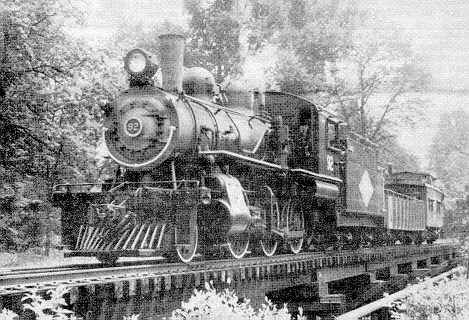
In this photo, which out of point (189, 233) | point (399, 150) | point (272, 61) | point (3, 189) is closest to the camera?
point (189, 233)

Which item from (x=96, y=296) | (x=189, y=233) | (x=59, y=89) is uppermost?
(x=59, y=89)

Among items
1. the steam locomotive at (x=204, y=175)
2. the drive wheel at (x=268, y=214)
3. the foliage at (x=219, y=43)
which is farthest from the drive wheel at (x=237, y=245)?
the foliage at (x=219, y=43)

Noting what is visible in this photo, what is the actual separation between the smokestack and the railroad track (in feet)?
9.74

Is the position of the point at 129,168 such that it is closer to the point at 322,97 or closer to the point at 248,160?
the point at 248,160

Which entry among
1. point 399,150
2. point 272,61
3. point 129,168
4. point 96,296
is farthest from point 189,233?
point 399,150

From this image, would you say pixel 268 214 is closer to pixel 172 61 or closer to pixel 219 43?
pixel 172 61

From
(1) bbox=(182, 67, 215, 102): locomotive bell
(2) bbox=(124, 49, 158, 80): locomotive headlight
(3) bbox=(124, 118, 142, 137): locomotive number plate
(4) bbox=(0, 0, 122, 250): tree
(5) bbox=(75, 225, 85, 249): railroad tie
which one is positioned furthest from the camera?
(4) bbox=(0, 0, 122, 250): tree

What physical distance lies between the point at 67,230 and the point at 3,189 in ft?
24.8

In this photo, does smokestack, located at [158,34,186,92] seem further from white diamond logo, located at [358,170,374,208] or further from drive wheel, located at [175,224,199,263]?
white diamond logo, located at [358,170,374,208]

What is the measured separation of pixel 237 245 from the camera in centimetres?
995

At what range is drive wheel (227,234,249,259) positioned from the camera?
9508 mm

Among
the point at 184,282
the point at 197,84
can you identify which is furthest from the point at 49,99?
the point at 184,282

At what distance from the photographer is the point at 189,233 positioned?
28.2 ft

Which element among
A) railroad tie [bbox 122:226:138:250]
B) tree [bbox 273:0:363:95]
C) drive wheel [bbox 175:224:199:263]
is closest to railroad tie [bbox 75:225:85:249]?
railroad tie [bbox 122:226:138:250]
